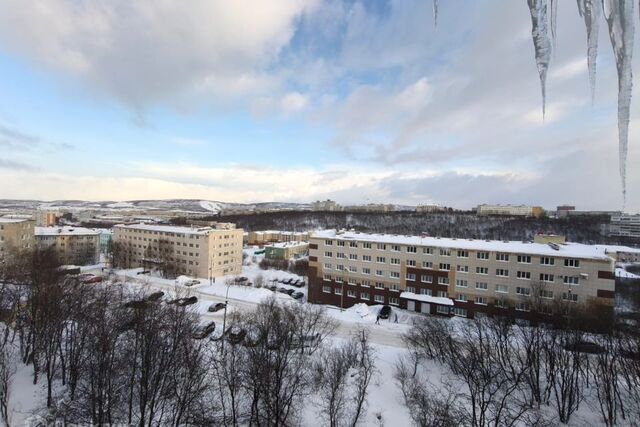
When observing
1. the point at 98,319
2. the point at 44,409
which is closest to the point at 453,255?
the point at 98,319

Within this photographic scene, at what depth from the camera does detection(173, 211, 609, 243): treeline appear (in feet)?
330

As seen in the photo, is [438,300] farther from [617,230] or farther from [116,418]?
[617,230]

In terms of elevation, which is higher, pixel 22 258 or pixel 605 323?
pixel 22 258

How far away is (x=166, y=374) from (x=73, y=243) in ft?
222

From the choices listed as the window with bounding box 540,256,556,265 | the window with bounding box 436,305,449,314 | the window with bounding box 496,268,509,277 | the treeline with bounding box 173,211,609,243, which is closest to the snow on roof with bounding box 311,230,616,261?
the window with bounding box 540,256,556,265

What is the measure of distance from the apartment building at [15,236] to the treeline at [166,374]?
42.6 metres

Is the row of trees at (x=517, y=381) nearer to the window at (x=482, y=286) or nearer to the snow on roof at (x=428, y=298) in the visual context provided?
the snow on roof at (x=428, y=298)

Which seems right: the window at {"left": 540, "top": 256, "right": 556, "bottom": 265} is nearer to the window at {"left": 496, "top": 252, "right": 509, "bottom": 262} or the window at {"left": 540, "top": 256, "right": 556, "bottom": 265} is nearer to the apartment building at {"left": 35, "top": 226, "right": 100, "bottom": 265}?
the window at {"left": 496, "top": 252, "right": 509, "bottom": 262}

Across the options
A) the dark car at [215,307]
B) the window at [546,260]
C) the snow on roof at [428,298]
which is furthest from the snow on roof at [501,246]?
the dark car at [215,307]

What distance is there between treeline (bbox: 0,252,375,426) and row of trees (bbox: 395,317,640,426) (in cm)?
351

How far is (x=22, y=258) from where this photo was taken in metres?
38.9

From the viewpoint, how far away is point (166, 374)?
47.4ft

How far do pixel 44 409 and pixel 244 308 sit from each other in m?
19.3

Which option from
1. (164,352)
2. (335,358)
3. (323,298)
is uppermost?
(164,352)
